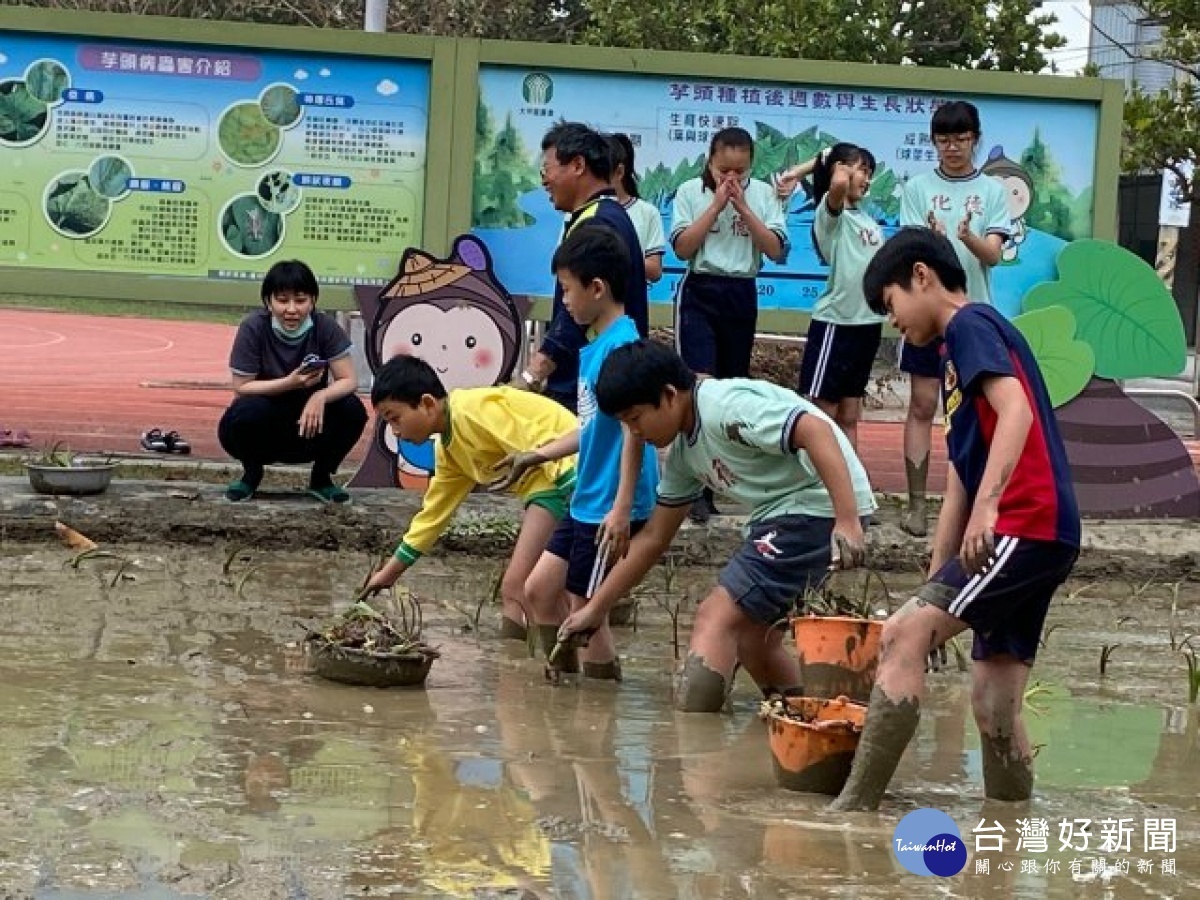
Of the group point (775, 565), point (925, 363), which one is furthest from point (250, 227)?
point (775, 565)

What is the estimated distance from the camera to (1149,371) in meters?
9.98

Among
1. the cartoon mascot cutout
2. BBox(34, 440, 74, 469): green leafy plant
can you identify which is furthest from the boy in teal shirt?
the cartoon mascot cutout

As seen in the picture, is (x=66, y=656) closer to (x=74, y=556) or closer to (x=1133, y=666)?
(x=74, y=556)

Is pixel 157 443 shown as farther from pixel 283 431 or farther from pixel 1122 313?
pixel 1122 313

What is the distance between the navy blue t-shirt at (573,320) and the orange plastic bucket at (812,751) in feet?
6.51

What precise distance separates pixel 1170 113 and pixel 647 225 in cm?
1366

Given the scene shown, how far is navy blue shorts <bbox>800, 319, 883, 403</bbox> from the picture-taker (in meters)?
9.12

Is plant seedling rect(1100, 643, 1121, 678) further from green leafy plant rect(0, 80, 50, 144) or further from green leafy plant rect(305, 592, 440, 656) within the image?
green leafy plant rect(0, 80, 50, 144)

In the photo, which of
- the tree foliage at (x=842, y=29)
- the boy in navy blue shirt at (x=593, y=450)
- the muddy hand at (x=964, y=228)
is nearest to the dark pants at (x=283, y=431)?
the boy in navy blue shirt at (x=593, y=450)

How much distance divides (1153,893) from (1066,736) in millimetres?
1683

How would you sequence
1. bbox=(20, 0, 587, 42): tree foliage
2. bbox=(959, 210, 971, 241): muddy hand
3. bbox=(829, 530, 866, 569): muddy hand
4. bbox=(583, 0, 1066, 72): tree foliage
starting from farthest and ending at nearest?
bbox=(20, 0, 587, 42): tree foliage < bbox=(583, 0, 1066, 72): tree foliage < bbox=(959, 210, 971, 241): muddy hand < bbox=(829, 530, 866, 569): muddy hand

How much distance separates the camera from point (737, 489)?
5996mm

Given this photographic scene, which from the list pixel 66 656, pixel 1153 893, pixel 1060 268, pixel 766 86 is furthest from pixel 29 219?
pixel 1153 893

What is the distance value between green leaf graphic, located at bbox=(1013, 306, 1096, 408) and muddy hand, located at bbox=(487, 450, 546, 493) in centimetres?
405
